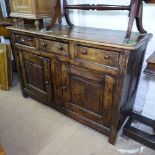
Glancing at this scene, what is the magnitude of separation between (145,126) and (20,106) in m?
1.42

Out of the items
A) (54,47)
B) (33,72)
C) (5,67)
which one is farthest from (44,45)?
(5,67)

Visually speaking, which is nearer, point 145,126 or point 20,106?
point 145,126

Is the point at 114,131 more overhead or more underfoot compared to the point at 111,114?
more underfoot

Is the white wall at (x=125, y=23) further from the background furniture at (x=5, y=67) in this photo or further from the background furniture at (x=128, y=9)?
the background furniture at (x=5, y=67)

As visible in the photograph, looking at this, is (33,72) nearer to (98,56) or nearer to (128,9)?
(98,56)

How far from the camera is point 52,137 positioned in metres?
1.55

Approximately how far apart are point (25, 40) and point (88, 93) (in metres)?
0.83

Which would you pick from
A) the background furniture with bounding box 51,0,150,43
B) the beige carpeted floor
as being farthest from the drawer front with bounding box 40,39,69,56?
the beige carpeted floor

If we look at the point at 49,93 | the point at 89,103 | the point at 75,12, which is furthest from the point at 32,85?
the point at 75,12

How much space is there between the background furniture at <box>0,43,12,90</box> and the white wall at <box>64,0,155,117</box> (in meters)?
1.00

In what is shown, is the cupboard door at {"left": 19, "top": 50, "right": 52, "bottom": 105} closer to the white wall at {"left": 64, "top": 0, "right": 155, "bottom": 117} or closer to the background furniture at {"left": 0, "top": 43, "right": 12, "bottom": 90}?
the background furniture at {"left": 0, "top": 43, "right": 12, "bottom": 90}

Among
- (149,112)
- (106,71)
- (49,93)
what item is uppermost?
(106,71)

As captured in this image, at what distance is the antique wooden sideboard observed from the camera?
1164mm

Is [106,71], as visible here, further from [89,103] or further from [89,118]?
[89,118]
